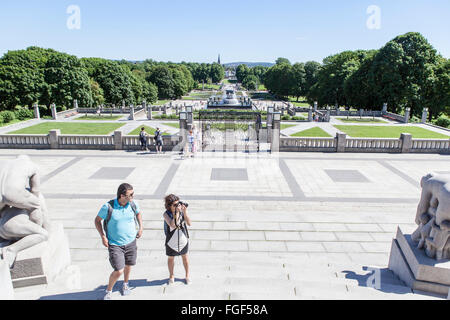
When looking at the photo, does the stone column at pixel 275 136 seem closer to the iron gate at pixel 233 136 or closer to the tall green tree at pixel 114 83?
the iron gate at pixel 233 136

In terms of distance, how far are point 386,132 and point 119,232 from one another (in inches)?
1174

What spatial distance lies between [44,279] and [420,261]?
6.78 meters

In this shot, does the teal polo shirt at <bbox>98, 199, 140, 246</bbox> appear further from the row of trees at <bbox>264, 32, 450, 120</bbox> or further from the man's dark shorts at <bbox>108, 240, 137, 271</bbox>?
the row of trees at <bbox>264, 32, 450, 120</bbox>

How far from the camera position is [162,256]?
7562 millimetres

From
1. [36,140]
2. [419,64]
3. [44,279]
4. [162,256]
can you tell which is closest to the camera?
[44,279]

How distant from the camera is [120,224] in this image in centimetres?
507

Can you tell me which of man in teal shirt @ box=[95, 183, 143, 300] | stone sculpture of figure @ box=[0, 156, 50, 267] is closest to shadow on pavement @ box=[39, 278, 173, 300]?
man in teal shirt @ box=[95, 183, 143, 300]

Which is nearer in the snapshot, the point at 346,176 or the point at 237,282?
the point at 237,282

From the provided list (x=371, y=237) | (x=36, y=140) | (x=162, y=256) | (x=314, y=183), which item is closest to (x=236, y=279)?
(x=162, y=256)

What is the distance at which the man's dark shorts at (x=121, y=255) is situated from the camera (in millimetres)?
5070

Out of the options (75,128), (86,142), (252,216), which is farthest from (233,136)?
(252,216)

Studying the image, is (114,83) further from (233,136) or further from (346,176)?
(346,176)

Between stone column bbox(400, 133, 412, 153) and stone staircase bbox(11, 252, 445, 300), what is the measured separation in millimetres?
15337
